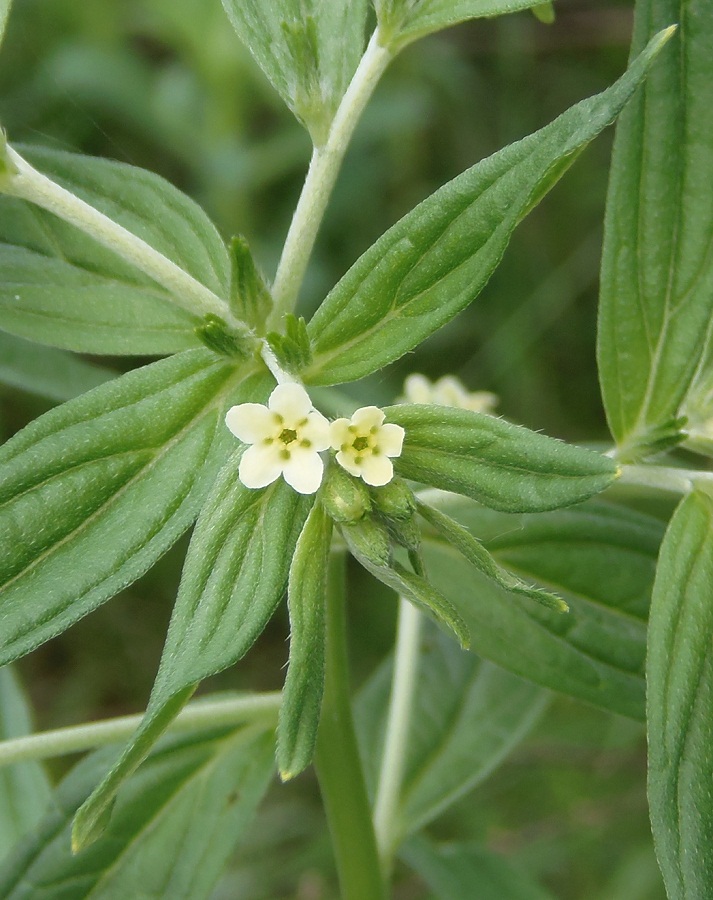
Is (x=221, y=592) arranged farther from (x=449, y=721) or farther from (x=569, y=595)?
(x=449, y=721)

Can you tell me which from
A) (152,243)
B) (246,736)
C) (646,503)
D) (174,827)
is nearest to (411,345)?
(152,243)

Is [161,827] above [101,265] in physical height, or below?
below

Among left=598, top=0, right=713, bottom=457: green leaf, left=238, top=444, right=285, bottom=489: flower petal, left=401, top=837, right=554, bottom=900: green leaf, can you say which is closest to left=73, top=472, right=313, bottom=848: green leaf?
left=238, top=444, right=285, bottom=489: flower petal

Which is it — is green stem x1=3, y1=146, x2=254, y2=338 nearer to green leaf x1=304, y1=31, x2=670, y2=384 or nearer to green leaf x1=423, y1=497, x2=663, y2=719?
green leaf x1=304, y1=31, x2=670, y2=384

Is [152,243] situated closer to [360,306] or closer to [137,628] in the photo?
[360,306]

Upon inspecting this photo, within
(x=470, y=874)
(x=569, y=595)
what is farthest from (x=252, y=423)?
(x=470, y=874)
